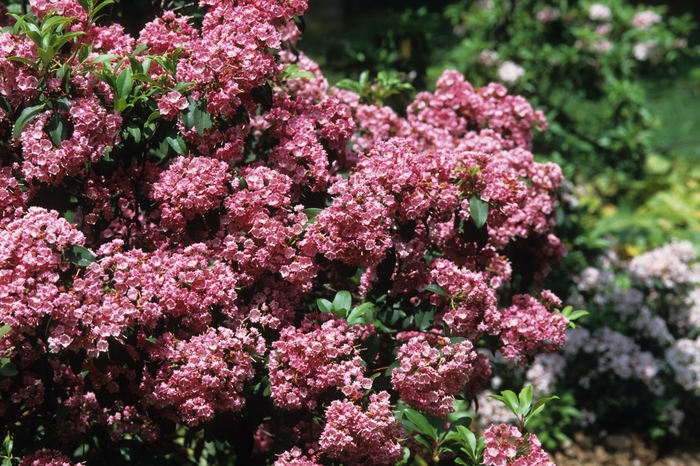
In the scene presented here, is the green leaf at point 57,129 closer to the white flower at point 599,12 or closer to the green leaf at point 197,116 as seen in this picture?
the green leaf at point 197,116

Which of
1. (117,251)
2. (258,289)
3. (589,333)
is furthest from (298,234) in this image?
(589,333)

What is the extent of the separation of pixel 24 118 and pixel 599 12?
5.08 m

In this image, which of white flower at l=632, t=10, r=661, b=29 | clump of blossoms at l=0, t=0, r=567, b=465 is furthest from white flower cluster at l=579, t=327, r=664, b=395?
white flower at l=632, t=10, r=661, b=29

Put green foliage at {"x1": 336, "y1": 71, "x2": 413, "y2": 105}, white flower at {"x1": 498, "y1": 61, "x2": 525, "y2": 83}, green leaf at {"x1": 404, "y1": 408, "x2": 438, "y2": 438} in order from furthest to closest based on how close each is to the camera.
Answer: white flower at {"x1": 498, "y1": 61, "x2": 525, "y2": 83} → green foliage at {"x1": 336, "y1": 71, "x2": 413, "y2": 105} → green leaf at {"x1": 404, "y1": 408, "x2": 438, "y2": 438}

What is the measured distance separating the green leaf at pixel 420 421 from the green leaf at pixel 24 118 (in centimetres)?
152

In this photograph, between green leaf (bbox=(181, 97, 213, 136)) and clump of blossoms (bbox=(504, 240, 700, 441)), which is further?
clump of blossoms (bbox=(504, 240, 700, 441))

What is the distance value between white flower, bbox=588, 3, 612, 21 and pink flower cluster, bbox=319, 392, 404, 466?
483 centimetres

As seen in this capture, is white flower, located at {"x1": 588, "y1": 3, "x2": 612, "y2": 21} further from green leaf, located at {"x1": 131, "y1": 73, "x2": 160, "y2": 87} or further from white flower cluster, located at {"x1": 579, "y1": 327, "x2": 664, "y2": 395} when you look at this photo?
green leaf, located at {"x1": 131, "y1": 73, "x2": 160, "y2": 87}

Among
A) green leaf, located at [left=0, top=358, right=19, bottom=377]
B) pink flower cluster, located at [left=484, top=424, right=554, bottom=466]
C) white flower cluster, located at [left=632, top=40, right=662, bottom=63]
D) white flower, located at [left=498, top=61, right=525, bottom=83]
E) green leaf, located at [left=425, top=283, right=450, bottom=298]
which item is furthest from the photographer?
white flower cluster, located at [left=632, top=40, right=662, bottom=63]

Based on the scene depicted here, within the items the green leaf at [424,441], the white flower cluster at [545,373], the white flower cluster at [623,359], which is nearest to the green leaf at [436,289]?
the green leaf at [424,441]

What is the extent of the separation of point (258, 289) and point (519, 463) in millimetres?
988

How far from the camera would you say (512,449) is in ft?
7.80

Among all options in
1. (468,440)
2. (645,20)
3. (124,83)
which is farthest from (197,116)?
(645,20)

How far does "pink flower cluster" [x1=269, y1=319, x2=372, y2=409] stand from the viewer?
233 centimetres
